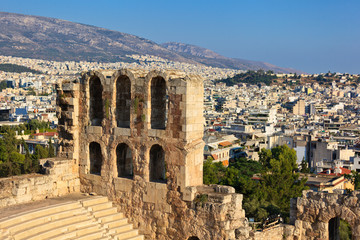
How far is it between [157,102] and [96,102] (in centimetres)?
308

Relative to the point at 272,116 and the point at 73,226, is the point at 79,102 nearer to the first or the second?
the point at 73,226

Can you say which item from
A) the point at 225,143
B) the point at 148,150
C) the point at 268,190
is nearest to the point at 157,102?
the point at 148,150

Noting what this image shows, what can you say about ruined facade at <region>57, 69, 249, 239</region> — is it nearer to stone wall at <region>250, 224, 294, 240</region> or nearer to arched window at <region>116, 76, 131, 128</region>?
arched window at <region>116, 76, 131, 128</region>

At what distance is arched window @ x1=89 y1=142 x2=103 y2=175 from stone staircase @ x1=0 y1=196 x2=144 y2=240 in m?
1.69

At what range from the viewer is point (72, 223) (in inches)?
652

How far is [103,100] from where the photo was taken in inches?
Result: 734

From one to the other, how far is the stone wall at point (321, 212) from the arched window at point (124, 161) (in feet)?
20.1

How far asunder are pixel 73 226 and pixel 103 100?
475cm

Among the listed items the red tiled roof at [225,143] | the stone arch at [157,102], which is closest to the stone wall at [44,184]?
the stone arch at [157,102]

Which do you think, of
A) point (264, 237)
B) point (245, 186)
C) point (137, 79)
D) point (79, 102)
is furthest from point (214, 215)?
point (245, 186)

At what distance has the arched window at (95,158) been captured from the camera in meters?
19.6

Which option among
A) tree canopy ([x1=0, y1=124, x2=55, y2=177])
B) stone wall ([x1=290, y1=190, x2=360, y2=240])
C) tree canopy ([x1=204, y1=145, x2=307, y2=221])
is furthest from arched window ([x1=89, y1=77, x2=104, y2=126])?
tree canopy ([x1=204, y1=145, x2=307, y2=221])

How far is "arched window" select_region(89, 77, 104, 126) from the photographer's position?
64.5ft

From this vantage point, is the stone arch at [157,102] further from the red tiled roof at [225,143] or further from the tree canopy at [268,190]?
the red tiled roof at [225,143]
